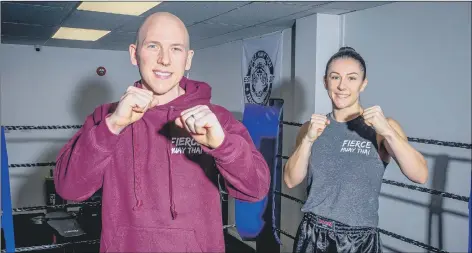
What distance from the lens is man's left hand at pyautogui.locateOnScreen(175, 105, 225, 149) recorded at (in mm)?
984

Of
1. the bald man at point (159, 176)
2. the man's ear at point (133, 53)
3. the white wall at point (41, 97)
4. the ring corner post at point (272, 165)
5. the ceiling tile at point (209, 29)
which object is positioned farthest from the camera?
the white wall at point (41, 97)

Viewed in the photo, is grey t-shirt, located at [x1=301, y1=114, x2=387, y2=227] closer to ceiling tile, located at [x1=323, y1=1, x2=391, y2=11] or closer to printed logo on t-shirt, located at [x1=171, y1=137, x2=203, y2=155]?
printed logo on t-shirt, located at [x1=171, y1=137, x2=203, y2=155]

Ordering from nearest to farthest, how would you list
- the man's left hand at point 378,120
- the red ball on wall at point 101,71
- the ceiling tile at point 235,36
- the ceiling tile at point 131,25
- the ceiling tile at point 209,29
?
1. the man's left hand at point 378,120
2. the ceiling tile at point 131,25
3. the ceiling tile at point 209,29
4. the ceiling tile at point 235,36
5. the red ball on wall at point 101,71

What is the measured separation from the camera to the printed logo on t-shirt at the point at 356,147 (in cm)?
180


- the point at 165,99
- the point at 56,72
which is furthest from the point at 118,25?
the point at 165,99

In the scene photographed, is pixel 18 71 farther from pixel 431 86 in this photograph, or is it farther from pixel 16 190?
pixel 431 86

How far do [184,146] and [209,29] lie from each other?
3.99 metres

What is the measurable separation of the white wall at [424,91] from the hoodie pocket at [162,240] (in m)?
2.31

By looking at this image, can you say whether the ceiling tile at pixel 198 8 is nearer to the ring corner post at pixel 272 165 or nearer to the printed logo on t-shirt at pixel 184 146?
the ring corner post at pixel 272 165

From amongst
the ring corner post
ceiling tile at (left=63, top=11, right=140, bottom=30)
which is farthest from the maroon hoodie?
ceiling tile at (left=63, top=11, right=140, bottom=30)

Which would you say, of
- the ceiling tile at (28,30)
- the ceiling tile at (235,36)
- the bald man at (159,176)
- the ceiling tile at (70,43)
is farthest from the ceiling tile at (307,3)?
the ceiling tile at (70,43)

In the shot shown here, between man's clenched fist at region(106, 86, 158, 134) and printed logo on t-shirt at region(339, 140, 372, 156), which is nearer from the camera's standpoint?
man's clenched fist at region(106, 86, 158, 134)

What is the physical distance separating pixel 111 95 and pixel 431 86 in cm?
572

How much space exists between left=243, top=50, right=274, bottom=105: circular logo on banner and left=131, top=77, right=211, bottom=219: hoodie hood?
3798 millimetres
